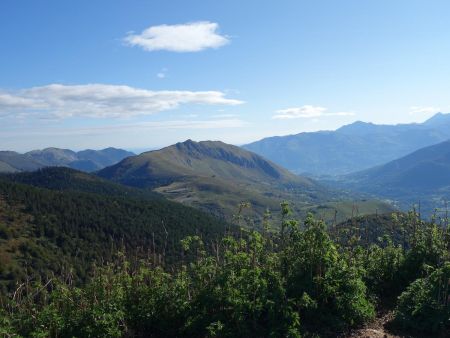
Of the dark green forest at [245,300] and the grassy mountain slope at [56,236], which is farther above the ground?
the dark green forest at [245,300]

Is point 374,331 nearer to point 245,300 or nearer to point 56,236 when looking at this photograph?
point 245,300

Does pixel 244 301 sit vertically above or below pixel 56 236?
above

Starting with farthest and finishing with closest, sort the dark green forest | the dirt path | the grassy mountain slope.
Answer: the grassy mountain slope, the dirt path, the dark green forest

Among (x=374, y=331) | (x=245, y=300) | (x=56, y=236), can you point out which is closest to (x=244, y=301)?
(x=245, y=300)

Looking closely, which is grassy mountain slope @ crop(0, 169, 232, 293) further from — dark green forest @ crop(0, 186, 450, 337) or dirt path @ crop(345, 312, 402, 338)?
dirt path @ crop(345, 312, 402, 338)

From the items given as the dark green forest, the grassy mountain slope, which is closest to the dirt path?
the dark green forest

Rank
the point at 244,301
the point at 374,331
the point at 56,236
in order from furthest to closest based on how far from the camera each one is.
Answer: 1. the point at 56,236
2. the point at 374,331
3. the point at 244,301

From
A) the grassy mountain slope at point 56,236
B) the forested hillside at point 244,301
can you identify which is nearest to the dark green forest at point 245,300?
the forested hillside at point 244,301

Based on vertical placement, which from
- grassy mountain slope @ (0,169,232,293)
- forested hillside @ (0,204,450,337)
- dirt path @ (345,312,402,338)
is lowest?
grassy mountain slope @ (0,169,232,293)

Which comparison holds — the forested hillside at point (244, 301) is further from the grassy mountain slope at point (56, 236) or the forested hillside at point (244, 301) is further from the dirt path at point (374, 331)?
the grassy mountain slope at point (56, 236)

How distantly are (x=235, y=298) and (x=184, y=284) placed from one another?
7.87 feet

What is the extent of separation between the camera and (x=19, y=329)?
13.1 m

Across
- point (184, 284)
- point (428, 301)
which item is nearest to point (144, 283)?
point (184, 284)

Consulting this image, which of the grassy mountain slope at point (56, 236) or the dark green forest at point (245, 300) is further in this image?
the grassy mountain slope at point (56, 236)
